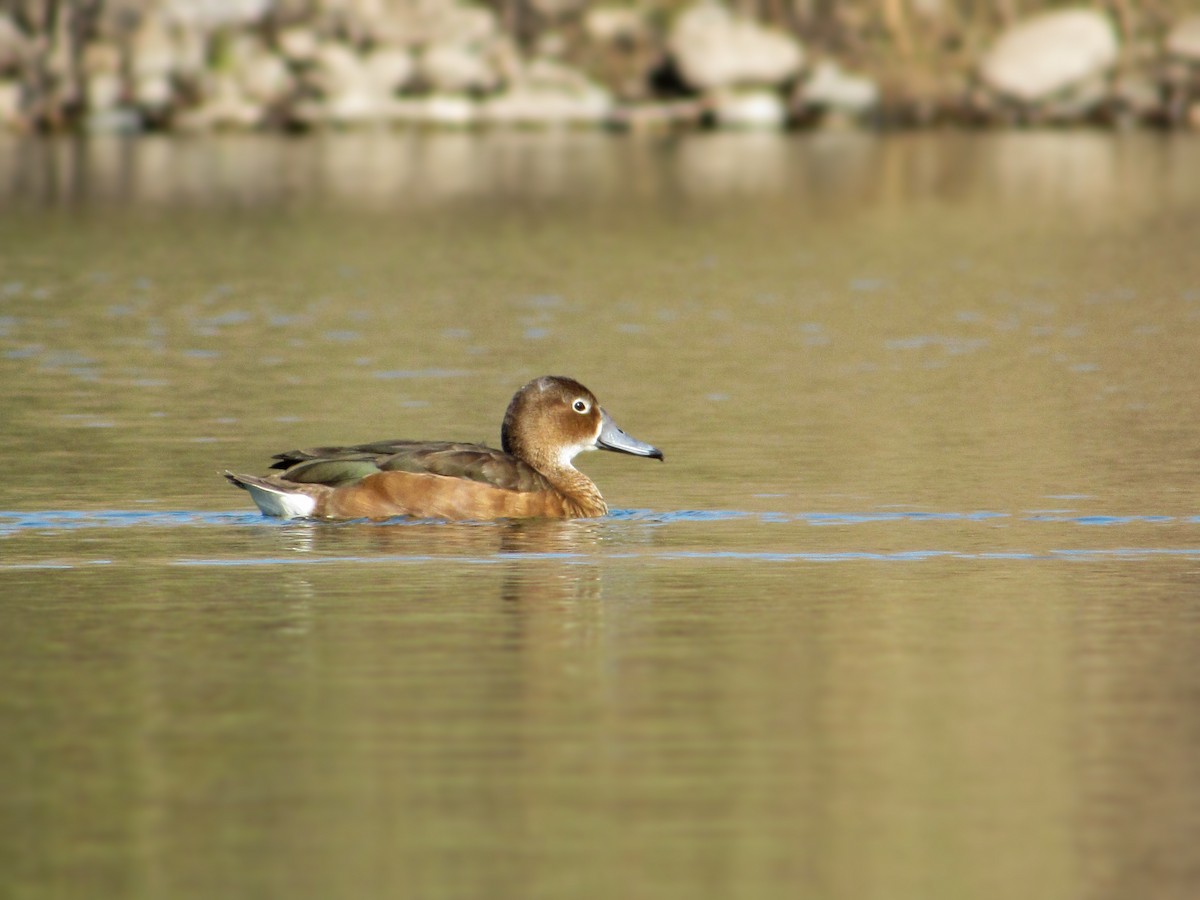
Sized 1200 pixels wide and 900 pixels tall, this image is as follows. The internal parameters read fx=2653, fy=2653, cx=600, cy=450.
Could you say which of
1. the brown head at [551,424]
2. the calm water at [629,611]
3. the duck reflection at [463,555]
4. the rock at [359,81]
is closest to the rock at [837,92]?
the rock at [359,81]

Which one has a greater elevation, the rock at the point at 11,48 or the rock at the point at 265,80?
A: the rock at the point at 11,48

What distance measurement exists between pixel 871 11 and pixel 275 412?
65.7m

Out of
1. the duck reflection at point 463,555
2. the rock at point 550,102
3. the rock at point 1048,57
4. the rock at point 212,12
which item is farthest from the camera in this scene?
the rock at point 550,102

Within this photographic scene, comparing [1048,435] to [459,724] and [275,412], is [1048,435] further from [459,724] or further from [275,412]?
[459,724]

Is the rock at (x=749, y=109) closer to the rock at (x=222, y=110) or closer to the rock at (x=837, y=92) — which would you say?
the rock at (x=837, y=92)

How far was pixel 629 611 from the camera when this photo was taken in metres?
11.3

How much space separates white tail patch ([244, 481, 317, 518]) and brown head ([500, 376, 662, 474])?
4.32 feet

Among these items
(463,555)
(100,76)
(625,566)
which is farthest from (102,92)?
(625,566)

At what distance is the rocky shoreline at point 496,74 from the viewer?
238ft

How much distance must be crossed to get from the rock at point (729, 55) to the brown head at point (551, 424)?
57.9m

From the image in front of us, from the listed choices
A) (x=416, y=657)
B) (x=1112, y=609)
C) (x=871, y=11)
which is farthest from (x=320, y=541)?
(x=871, y=11)

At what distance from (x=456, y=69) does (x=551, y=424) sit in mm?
61077

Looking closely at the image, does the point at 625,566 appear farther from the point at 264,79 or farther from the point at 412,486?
the point at 264,79

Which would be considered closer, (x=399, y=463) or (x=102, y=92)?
(x=399, y=463)
